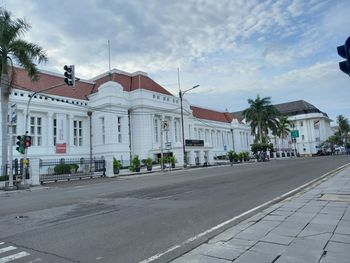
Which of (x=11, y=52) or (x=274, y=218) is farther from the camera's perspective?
(x=11, y=52)

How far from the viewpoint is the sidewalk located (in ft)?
15.1

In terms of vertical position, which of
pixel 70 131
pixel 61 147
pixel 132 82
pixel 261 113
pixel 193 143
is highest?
pixel 132 82

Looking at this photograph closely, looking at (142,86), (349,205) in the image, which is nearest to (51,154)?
(142,86)

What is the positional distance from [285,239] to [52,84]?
4451cm

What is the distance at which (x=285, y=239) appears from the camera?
17.9 ft

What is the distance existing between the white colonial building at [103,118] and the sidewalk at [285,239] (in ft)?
105

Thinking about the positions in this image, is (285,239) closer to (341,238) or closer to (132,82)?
(341,238)

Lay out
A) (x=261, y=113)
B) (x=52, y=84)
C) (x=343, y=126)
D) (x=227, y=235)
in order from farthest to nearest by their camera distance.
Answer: (x=343, y=126) → (x=261, y=113) → (x=52, y=84) → (x=227, y=235)

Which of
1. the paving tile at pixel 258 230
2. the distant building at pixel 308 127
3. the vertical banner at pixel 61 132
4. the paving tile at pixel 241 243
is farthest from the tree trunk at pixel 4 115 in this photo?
the distant building at pixel 308 127

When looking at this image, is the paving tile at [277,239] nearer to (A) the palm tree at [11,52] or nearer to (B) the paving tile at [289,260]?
(B) the paving tile at [289,260]

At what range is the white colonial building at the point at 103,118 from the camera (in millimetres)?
40625

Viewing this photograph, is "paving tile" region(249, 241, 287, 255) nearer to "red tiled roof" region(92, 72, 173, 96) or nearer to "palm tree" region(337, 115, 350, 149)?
"red tiled roof" region(92, 72, 173, 96)

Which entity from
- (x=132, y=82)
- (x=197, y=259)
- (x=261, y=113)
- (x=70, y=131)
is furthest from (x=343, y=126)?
(x=197, y=259)

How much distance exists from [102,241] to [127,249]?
77 centimetres
